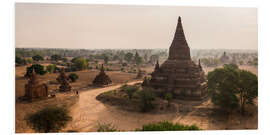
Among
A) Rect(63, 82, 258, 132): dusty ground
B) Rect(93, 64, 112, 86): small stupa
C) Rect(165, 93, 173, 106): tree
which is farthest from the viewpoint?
Rect(93, 64, 112, 86): small stupa

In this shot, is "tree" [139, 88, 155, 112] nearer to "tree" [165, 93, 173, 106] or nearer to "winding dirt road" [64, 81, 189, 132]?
"winding dirt road" [64, 81, 189, 132]

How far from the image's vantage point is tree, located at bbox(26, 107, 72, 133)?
35.2ft

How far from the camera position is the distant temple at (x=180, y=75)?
15316mm

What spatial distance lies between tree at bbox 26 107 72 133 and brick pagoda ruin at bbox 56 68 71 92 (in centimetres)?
450

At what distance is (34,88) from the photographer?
45.7 feet

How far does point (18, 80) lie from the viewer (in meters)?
12.0

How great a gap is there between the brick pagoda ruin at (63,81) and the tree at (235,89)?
34.1 feet

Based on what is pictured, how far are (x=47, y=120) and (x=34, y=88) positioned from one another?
4.09m

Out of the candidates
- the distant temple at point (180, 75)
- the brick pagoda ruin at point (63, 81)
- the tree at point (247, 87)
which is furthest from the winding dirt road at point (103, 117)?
the tree at point (247, 87)

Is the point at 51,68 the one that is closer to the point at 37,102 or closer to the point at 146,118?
the point at 37,102

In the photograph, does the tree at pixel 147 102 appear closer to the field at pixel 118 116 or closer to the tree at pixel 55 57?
the field at pixel 118 116

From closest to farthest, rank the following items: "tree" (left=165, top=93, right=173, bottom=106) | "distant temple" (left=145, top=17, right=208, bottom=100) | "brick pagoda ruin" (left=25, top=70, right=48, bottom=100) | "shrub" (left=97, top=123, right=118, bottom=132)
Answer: "shrub" (left=97, top=123, right=118, bottom=132), "brick pagoda ruin" (left=25, top=70, right=48, bottom=100), "tree" (left=165, top=93, right=173, bottom=106), "distant temple" (left=145, top=17, right=208, bottom=100)

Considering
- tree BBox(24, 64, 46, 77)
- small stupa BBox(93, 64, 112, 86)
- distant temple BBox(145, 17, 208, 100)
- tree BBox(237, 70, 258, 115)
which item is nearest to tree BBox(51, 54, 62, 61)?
tree BBox(24, 64, 46, 77)

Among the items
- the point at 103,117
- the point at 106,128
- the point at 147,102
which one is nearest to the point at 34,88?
the point at 103,117
